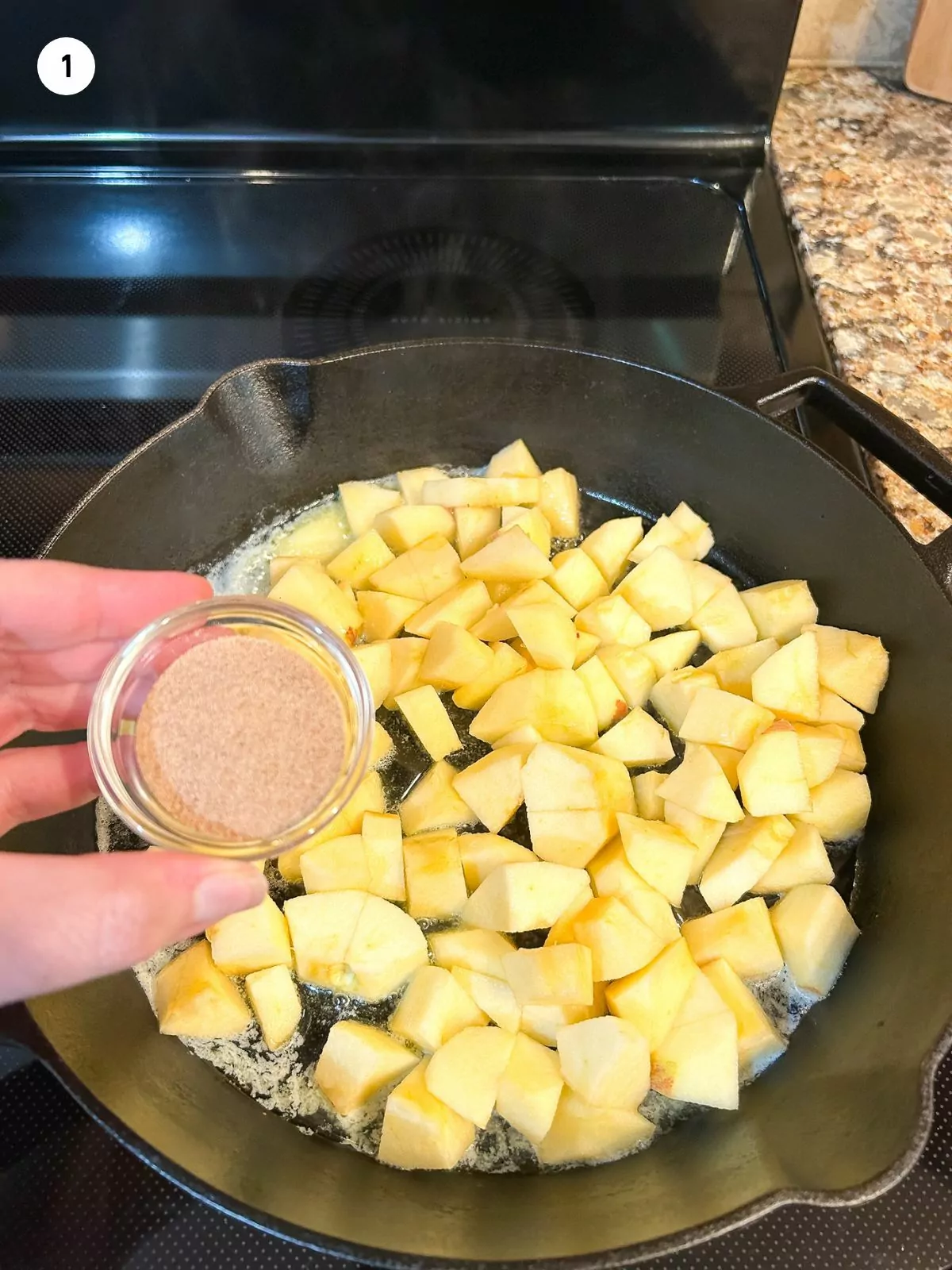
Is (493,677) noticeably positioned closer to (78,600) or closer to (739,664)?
(739,664)

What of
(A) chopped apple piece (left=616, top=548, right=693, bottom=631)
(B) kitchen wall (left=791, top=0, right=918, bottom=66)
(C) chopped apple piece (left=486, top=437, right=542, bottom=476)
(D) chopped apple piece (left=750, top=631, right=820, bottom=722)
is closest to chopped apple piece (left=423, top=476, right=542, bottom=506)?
(C) chopped apple piece (left=486, top=437, right=542, bottom=476)

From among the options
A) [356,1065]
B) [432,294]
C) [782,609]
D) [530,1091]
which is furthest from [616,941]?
[432,294]

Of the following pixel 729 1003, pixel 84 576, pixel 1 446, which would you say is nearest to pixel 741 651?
pixel 729 1003

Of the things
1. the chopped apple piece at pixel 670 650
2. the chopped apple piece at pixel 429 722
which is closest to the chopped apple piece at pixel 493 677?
the chopped apple piece at pixel 429 722

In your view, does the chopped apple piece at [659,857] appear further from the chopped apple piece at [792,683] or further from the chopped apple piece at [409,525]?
the chopped apple piece at [409,525]

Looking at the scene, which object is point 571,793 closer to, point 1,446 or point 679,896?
point 679,896

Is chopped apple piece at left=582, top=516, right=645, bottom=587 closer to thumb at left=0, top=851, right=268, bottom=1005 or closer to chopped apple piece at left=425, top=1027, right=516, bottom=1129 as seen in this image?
chopped apple piece at left=425, top=1027, right=516, bottom=1129
